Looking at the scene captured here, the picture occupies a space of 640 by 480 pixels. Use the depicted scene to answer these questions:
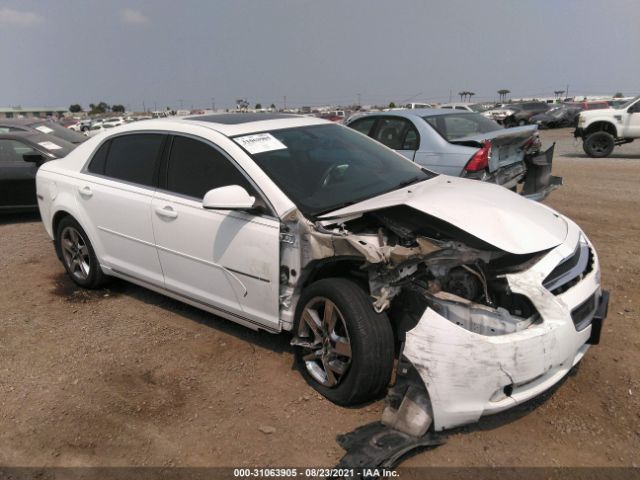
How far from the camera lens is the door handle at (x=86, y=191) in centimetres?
446

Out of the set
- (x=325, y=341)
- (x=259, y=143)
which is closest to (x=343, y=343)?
(x=325, y=341)

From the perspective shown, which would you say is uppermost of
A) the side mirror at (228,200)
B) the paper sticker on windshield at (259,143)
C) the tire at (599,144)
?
the paper sticker on windshield at (259,143)

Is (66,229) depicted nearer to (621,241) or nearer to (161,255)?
(161,255)

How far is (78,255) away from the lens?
4.91 meters

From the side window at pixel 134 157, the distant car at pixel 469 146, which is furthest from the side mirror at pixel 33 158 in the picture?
the distant car at pixel 469 146

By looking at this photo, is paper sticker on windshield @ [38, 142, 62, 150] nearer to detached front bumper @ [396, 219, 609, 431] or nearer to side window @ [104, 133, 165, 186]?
side window @ [104, 133, 165, 186]

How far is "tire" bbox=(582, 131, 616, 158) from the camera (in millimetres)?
14172

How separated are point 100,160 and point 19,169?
13.8ft

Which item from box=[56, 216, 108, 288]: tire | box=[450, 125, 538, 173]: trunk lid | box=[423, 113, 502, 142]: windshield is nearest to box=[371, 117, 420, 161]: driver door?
box=[423, 113, 502, 142]: windshield

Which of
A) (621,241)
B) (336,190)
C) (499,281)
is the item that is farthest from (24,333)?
(621,241)

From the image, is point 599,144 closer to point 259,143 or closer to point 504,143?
point 504,143

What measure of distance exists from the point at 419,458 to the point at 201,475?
112cm

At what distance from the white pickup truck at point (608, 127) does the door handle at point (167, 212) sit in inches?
549

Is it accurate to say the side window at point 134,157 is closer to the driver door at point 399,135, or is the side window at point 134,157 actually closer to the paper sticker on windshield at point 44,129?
the driver door at point 399,135
